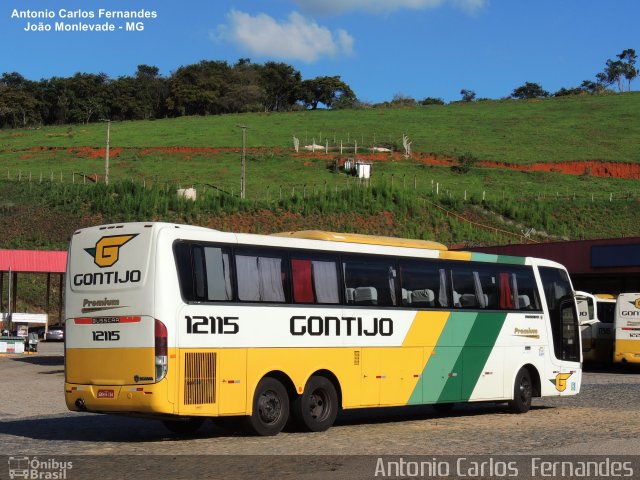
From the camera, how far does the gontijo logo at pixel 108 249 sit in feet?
52.0

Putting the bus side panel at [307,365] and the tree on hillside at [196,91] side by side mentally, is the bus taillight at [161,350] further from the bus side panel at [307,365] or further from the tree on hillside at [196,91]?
the tree on hillside at [196,91]

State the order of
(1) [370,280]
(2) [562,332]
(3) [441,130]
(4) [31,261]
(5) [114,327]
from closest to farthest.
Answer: (5) [114,327]
(1) [370,280]
(2) [562,332]
(4) [31,261]
(3) [441,130]

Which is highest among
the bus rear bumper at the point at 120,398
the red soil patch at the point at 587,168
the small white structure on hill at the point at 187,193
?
the red soil patch at the point at 587,168

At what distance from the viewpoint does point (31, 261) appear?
176 feet

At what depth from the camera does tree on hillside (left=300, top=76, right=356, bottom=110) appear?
159875 mm

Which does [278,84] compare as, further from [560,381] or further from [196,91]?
[560,381]

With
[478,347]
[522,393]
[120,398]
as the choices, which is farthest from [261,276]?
[522,393]

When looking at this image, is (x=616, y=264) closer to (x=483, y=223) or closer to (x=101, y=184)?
(x=483, y=223)

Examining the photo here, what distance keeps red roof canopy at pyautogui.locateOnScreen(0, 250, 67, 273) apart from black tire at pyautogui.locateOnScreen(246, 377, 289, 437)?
38756 millimetres

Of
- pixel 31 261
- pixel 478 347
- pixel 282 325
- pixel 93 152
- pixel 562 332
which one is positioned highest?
pixel 93 152

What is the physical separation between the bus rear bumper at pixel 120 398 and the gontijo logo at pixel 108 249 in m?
1.87

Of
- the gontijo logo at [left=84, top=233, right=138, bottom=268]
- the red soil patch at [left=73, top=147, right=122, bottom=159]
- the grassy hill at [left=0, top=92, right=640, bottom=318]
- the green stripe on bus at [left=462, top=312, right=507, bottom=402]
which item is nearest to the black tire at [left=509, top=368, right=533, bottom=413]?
the green stripe on bus at [left=462, top=312, right=507, bottom=402]

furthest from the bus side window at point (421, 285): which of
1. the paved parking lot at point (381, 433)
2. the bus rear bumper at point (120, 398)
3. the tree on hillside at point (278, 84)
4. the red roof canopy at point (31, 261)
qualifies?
the tree on hillside at point (278, 84)

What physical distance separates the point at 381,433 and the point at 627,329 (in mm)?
21721
